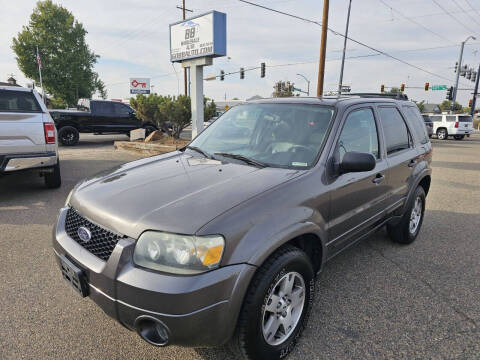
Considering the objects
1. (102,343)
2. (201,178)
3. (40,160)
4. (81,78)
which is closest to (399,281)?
(201,178)

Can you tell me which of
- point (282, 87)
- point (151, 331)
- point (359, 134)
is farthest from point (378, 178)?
point (282, 87)

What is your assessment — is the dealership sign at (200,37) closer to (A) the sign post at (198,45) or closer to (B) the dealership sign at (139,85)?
(A) the sign post at (198,45)

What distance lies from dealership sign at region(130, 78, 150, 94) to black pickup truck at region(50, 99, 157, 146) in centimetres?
3713

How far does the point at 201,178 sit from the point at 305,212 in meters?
0.76

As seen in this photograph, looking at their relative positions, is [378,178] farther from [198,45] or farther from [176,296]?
[198,45]

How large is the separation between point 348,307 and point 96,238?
2.07 meters

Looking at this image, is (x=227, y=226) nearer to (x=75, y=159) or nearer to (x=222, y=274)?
(x=222, y=274)

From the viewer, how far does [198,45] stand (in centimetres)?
1109

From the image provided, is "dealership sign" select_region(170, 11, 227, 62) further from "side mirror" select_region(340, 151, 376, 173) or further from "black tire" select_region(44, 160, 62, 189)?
"side mirror" select_region(340, 151, 376, 173)

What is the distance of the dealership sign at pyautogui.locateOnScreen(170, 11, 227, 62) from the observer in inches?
417

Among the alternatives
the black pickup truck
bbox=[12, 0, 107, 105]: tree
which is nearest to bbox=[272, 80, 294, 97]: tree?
bbox=[12, 0, 107, 105]: tree

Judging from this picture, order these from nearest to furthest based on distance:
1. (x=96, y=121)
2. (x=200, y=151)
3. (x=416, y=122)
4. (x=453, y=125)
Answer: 1. (x=200, y=151)
2. (x=416, y=122)
3. (x=96, y=121)
4. (x=453, y=125)

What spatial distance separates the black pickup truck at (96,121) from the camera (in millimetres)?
13828

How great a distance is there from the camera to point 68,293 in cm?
288
